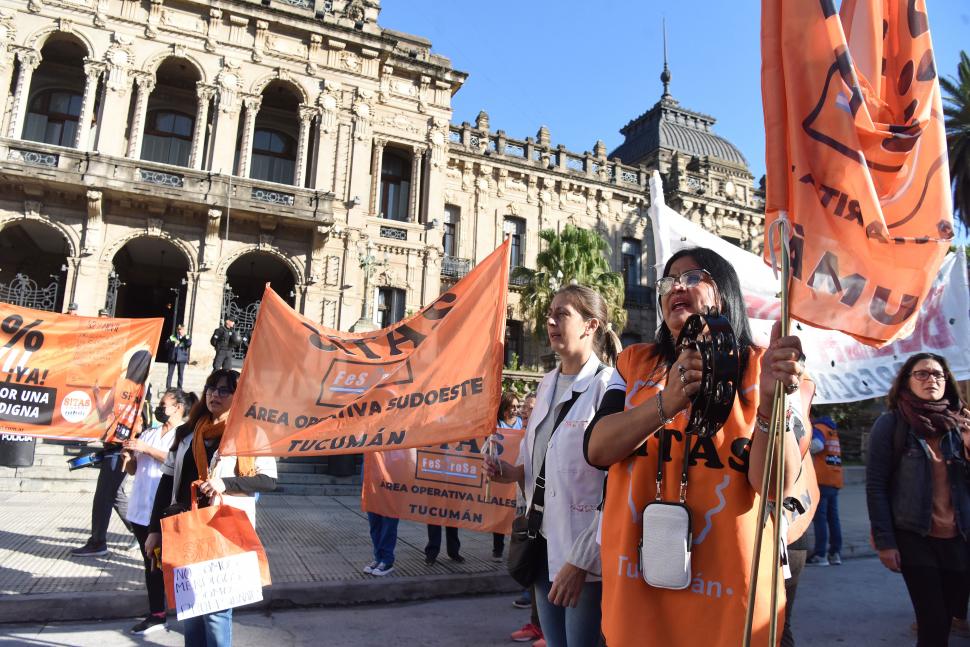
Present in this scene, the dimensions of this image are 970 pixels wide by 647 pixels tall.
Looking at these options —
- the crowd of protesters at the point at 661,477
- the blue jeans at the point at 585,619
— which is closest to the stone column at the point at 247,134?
the crowd of protesters at the point at 661,477

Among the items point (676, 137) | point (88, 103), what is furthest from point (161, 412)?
point (676, 137)

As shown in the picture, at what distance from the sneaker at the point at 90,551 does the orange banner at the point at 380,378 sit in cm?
371

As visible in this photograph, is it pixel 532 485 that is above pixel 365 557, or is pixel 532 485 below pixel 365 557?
above

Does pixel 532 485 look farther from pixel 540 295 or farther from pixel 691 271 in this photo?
pixel 540 295

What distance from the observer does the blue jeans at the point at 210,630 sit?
3.24m

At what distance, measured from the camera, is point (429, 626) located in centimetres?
502

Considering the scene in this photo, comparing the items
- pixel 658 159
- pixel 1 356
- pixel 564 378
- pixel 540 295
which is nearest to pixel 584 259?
pixel 540 295

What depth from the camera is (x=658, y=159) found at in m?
33.6

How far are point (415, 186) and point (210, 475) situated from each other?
20643 mm

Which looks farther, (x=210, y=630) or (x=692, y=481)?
(x=210, y=630)

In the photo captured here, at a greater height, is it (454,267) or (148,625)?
(454,267)

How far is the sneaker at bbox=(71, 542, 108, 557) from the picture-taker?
6289mm

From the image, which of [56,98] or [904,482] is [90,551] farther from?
A: [56,98]

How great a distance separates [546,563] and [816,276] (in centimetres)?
181
